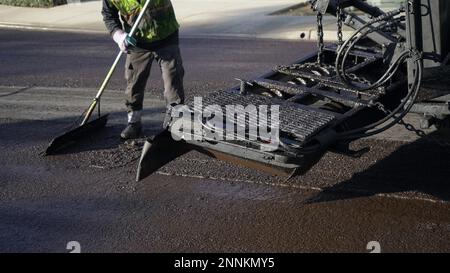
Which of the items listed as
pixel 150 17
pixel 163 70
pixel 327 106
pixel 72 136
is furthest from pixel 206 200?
pixel 150 17

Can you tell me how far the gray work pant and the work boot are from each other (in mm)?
158

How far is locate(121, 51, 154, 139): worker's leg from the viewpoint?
6188 mm

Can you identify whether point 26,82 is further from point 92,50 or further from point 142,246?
point 142,246

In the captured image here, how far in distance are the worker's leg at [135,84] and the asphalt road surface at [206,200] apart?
20cm

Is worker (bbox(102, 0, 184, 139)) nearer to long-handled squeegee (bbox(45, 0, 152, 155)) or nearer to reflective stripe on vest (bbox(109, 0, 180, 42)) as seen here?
reflective stripe on vest (bbox(109, 0, 180, 42))

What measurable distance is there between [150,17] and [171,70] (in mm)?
545

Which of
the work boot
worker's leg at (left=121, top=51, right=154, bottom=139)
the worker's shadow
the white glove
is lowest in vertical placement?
the worker's shadow

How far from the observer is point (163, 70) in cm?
618

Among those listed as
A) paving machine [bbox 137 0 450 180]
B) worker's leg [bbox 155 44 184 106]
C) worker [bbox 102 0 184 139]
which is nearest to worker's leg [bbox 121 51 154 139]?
worker [bbox 102 0 184 139]

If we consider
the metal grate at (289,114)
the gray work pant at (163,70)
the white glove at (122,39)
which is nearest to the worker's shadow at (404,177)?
the metal grate at (289,114)

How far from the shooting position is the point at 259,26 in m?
13.4

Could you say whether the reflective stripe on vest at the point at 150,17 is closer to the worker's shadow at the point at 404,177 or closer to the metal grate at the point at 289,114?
the metal grate at the point at 289,114

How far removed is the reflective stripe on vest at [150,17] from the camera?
19.5 ft
